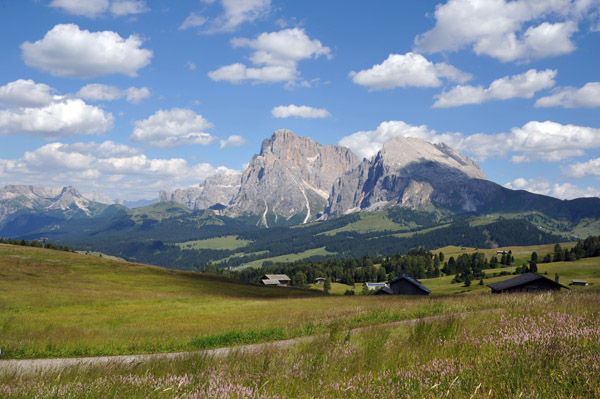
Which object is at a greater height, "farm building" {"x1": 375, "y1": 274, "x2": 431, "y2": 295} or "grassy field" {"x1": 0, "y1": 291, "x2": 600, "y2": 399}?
"grassy field" {"x1": 0, "y1": 291, "x2": 600, "y2": 399}

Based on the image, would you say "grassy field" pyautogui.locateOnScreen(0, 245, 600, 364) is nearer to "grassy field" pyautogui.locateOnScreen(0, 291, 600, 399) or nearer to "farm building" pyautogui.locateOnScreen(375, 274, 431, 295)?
"grassy field" pyautogui.locateOnScreen(0, 291, 600, 399)

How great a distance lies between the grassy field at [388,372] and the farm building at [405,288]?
108103mm

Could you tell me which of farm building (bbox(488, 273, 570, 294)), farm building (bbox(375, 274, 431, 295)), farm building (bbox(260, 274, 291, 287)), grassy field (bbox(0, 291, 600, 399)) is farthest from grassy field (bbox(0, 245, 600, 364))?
farm building (bbox(260, 274, 291, 287))

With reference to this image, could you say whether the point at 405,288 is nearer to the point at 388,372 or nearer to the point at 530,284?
the point at 530,284

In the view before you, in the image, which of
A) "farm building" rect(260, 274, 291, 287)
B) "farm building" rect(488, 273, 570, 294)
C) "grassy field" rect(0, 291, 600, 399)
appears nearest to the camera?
"grassy field" rect(0, 291, 600, 399)

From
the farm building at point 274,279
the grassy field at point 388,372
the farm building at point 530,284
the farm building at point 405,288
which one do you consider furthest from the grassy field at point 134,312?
the farm building at point 274,279

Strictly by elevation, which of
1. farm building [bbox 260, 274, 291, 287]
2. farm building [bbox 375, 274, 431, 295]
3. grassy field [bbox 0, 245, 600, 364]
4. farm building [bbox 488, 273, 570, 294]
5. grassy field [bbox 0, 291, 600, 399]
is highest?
grassy field [bbox 0, 291, 600, 399]

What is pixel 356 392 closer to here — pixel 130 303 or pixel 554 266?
pixel 130 303

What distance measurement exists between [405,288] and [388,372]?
377ft

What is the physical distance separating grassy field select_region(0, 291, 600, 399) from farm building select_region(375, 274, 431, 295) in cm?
10810

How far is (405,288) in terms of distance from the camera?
114m

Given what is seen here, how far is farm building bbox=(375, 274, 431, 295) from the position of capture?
11156cm

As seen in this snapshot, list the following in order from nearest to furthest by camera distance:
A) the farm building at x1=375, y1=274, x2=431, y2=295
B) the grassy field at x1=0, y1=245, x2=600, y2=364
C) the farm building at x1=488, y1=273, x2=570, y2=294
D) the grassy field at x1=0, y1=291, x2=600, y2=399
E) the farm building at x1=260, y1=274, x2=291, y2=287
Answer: the grassy field at x1=0, y1=291, x2=600, y2=399 → the grassy field at x1=0, y1=245, x2=600, y2=364 → the farm building at x1=488, y1=273, x2=570, y2=294 → the farm building at x1=375, y1=274, x2=431, y2=295 → the farm building at x1=260, y1=274, x2=291, y2=287

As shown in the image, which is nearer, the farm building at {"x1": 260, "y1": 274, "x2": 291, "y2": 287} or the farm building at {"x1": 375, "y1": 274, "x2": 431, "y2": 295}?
the farm building at {"x1": 375, "y1": 274, "x2": 431, "y2": 295}
